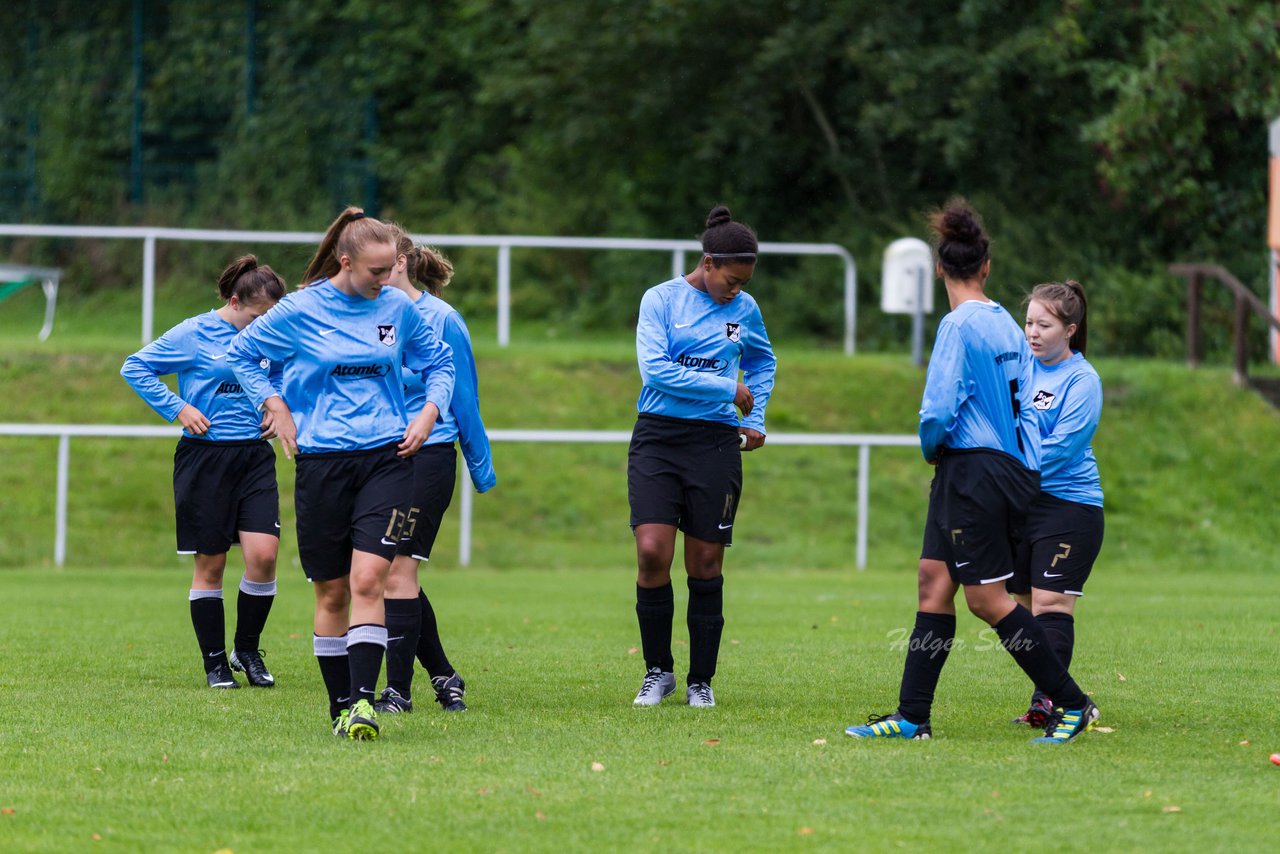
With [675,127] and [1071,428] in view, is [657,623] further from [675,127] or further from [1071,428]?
[675,127]

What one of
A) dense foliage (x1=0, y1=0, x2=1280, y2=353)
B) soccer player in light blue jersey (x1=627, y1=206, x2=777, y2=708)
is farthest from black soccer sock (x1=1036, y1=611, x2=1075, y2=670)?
dense foliage (x1=0, y1=0, x2=1280, y2=353)

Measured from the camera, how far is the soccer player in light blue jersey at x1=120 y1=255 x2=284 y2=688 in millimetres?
7797

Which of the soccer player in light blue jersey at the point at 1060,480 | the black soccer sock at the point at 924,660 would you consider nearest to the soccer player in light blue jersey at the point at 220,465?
the black soccer sock at the point at 924,660

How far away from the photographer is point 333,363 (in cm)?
602

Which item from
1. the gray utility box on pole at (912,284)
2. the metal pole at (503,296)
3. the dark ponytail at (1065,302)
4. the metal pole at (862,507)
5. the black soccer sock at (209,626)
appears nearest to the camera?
the dark ponytail at (1065,302)

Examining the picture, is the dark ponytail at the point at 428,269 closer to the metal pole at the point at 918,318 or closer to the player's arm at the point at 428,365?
the player's arm at the point at 428,365

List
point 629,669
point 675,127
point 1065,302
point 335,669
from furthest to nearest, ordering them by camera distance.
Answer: point 675,127 → point 629,669 → point 1065,302 → point 335,669

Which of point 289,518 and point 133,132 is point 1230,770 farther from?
point 133,132

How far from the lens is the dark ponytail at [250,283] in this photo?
25.6 ft

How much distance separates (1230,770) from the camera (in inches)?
217

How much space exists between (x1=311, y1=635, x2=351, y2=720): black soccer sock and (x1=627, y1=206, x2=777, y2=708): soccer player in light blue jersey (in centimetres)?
135

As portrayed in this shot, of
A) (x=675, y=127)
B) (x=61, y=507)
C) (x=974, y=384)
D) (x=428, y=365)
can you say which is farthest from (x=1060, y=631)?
(x=675, y=127)

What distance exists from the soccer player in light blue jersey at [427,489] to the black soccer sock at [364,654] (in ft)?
2.33

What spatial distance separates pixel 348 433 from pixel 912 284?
1317 cm
